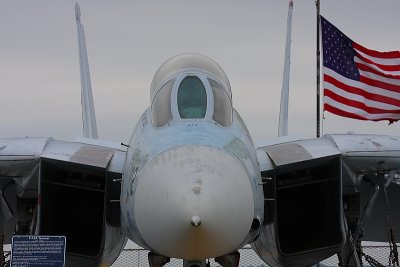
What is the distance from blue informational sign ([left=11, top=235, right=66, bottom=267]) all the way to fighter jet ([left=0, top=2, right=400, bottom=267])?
70 cm

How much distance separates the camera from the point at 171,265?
13.2 meters

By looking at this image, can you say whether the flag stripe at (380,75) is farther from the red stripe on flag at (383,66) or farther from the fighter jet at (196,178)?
the fighter jet at (196,178)

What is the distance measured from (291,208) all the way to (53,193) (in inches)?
117

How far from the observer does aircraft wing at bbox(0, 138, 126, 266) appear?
7785 mm

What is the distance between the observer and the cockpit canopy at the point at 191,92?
22.1 feet

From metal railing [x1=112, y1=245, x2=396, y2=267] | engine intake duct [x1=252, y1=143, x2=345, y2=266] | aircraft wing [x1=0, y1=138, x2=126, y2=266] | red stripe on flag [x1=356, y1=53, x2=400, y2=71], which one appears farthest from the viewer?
metal railing [x1=112, y1=245, x2=396, y2=267]

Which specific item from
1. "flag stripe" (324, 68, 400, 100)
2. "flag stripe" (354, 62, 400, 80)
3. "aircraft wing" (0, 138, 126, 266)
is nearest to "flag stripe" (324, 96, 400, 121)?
"flag stripe" (324, 68, 400, 100)

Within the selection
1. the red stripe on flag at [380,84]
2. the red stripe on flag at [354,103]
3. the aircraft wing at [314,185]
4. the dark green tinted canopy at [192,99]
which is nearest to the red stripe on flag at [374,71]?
the red stripe on flag at [380,84]

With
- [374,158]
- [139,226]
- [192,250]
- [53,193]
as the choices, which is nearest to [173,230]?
[192,250]

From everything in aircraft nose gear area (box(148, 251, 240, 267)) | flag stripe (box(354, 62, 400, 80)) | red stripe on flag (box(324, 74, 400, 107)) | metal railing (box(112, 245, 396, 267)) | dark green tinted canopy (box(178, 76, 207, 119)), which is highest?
flag stripe (box(354, 62, 400, 80))

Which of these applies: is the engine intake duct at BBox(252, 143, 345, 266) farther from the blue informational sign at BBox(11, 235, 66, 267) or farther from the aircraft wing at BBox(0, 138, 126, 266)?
the blue informational sign at BBox(11, 235, 66, 267)

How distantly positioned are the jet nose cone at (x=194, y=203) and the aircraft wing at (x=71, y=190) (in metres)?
2.11

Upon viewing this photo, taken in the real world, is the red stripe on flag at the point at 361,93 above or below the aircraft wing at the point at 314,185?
above

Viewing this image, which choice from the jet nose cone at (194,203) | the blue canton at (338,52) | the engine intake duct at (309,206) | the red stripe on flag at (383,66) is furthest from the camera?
the blue canton at (338,52)
